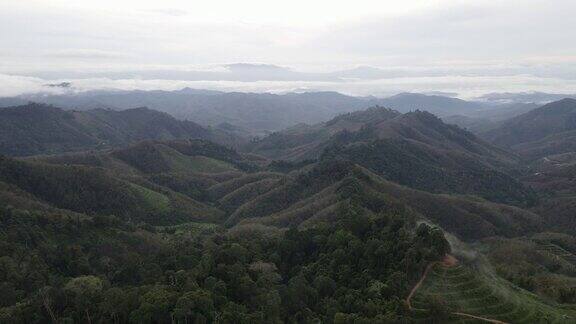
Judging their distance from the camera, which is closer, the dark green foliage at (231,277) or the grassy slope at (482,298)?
the grassy slope at (482,298)

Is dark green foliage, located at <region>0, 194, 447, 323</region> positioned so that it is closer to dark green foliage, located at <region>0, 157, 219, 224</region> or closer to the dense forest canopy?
the dense forest canopy

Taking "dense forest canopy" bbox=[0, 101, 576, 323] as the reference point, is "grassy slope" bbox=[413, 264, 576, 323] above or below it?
above

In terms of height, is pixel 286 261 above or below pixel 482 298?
below

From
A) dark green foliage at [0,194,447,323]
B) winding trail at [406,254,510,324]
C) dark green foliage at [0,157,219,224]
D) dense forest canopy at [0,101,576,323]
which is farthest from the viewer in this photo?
dark green foliage at [0,157,219,224]

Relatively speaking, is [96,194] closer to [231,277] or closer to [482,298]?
[231,277]

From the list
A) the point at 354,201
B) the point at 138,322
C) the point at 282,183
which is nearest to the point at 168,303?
A: the point at 138,322

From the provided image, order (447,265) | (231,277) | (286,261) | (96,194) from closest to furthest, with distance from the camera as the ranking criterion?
(447,265)
(231,277)
(286,261)
(96,194)

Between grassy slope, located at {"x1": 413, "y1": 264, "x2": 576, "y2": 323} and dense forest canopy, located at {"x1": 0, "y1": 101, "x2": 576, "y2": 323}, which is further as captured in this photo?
dense forest canopy, located at {"x1": 0, "y1": 101, "x2": 576, "y2": 323}

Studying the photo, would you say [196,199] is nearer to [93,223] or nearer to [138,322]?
[93,223]

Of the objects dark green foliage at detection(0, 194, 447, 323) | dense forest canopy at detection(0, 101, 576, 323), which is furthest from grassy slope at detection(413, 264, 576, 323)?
dark green foliage at detection(0, 194, 447, 323)

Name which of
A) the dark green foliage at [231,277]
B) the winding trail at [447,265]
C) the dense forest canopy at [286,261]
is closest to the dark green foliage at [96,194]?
the dense forest canopy at [286,261]

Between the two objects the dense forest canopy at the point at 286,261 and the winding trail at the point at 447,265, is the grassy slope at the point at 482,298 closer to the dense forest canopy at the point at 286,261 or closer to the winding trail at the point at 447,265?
the dense forest canopy at the point at 286,261

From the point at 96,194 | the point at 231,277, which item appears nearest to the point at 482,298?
the point at 231,277
